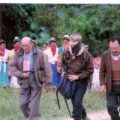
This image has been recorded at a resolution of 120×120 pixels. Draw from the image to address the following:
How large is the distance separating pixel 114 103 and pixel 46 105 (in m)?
3.79

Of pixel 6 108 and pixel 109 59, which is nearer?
pixel 109 59

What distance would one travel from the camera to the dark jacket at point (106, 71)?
10.5 meters

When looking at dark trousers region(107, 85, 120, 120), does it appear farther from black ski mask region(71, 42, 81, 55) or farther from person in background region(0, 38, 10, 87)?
person in background region(0, 38, 10, 87)

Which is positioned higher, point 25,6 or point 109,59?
point 25,6

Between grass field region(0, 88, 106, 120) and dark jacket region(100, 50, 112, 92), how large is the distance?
236 cm

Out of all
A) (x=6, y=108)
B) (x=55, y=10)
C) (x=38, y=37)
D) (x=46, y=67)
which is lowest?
(x=6, y=108)

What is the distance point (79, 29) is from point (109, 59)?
19.1 m

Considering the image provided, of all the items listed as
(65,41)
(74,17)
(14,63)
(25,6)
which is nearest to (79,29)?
(74,17)

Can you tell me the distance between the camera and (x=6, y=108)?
13516 millimetres

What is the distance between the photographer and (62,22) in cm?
3238

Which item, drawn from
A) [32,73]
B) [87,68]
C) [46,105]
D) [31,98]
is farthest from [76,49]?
[46,105]

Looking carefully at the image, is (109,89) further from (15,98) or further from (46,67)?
(15,98)

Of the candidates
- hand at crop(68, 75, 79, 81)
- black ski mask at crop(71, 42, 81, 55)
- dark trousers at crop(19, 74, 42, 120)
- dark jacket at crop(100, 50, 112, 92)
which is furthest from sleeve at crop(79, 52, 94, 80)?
dark trousers at crop(19, 74, 42, 120)

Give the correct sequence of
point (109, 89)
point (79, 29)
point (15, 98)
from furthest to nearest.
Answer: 1. point (79, 29)
2. point (15, 98)
3. point (109, 89)
